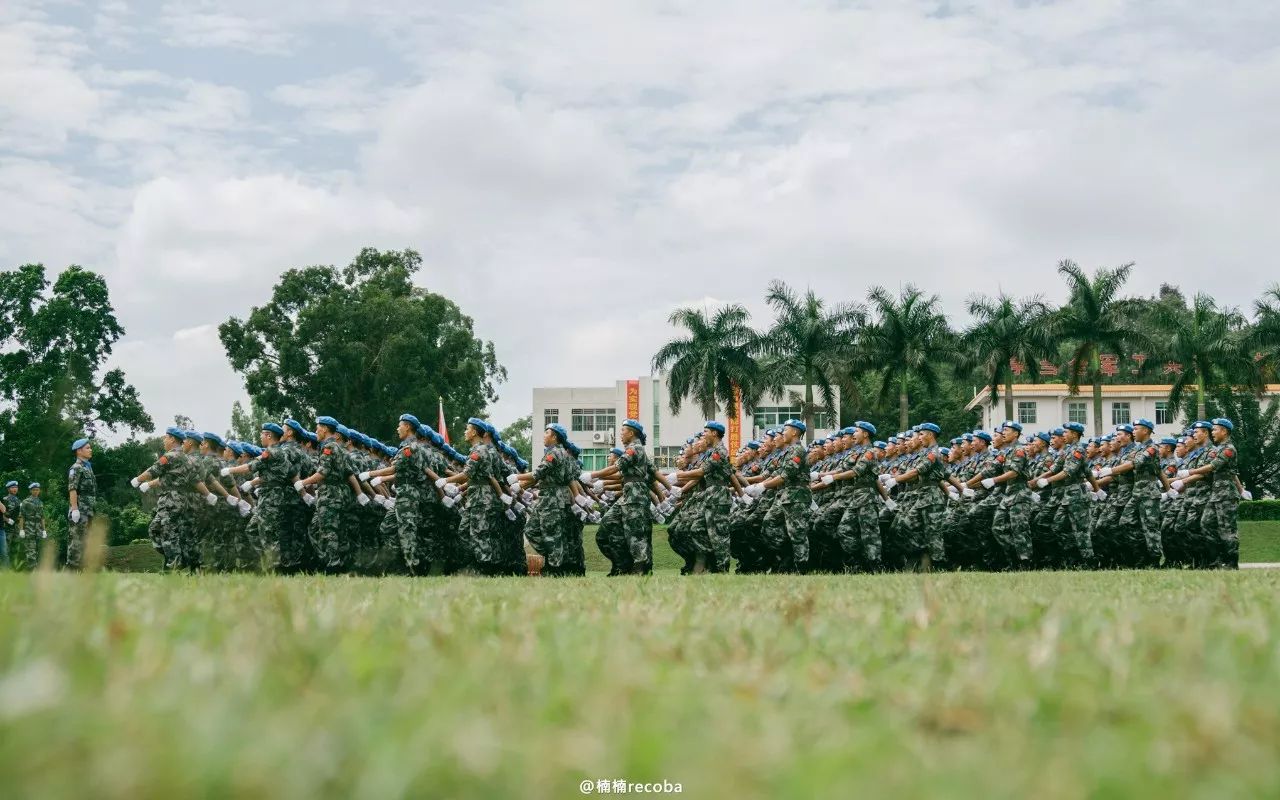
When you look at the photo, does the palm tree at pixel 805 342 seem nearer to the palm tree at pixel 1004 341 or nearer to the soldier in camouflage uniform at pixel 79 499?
the palm tree at pixel 1004 341

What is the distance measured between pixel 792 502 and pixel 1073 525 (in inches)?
193

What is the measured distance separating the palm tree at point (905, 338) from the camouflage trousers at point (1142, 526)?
34.4 m

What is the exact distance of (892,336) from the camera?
180 feet

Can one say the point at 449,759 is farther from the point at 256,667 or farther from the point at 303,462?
the point at 303,462

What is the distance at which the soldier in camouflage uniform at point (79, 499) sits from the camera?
19.2m

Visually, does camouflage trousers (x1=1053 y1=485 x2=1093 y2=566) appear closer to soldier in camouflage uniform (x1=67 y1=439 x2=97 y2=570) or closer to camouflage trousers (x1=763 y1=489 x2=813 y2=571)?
camouflage trousers (x1=763 y1=489 x2=813 y2=571)

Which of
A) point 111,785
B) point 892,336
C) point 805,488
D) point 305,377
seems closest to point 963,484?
point 805,488

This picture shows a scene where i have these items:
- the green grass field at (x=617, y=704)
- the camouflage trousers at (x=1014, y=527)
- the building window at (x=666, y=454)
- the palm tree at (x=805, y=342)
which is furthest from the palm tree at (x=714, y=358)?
the green grass field at (x=617, y=704)

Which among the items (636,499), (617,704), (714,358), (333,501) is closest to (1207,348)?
(714,358)

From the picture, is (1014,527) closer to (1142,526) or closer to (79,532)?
(1142,526)

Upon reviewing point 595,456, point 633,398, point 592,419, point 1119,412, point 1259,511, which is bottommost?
point 1259,511

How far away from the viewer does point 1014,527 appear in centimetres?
1875

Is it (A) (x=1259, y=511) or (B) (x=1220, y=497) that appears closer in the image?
(B) (x=1220, y=497)

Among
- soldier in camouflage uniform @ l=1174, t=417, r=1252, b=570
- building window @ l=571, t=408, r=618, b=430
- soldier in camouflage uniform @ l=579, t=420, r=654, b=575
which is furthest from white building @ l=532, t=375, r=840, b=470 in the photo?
soldier in camouflage uniform @ l=579, t=420, r=654, b=575
